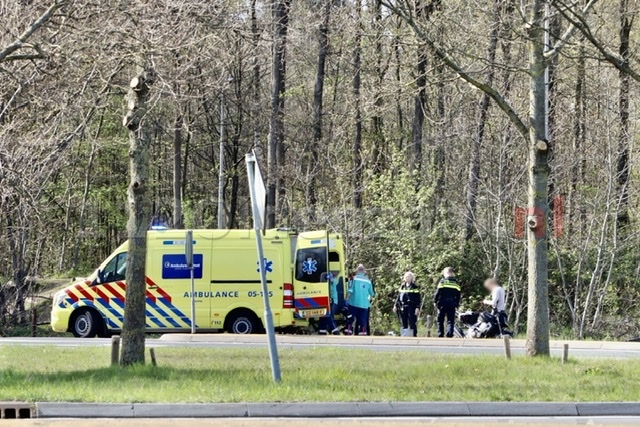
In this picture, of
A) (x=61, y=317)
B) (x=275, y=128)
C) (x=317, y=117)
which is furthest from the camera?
(x=317, y=117)

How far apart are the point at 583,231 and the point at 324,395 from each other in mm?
20318

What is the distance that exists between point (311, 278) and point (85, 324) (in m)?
5.69

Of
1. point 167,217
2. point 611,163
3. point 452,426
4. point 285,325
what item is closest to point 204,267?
point 285,325

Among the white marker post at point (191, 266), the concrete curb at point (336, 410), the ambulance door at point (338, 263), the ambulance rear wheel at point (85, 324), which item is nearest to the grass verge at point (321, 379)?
the concrete curb at point (336, 410)

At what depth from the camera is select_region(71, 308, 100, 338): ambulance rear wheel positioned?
23.5 m

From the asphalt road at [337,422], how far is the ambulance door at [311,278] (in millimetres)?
12993

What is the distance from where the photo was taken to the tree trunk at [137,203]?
43.7ft

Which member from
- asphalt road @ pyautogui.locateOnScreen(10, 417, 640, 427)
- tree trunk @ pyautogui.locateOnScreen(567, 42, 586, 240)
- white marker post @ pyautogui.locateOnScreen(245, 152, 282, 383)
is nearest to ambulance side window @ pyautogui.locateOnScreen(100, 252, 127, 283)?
white marker post @ pyautogui.locateOnScreen(245, 152, 282, 383)

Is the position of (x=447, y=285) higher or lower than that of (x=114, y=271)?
lower

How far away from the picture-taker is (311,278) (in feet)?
77.4

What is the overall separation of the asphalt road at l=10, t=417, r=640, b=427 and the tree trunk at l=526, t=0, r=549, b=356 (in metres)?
4.00

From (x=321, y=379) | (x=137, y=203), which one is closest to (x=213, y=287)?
(x=137, y=203)

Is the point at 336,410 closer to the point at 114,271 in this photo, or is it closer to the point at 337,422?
the point at 337,422

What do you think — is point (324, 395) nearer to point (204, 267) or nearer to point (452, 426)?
point (452, 426)
